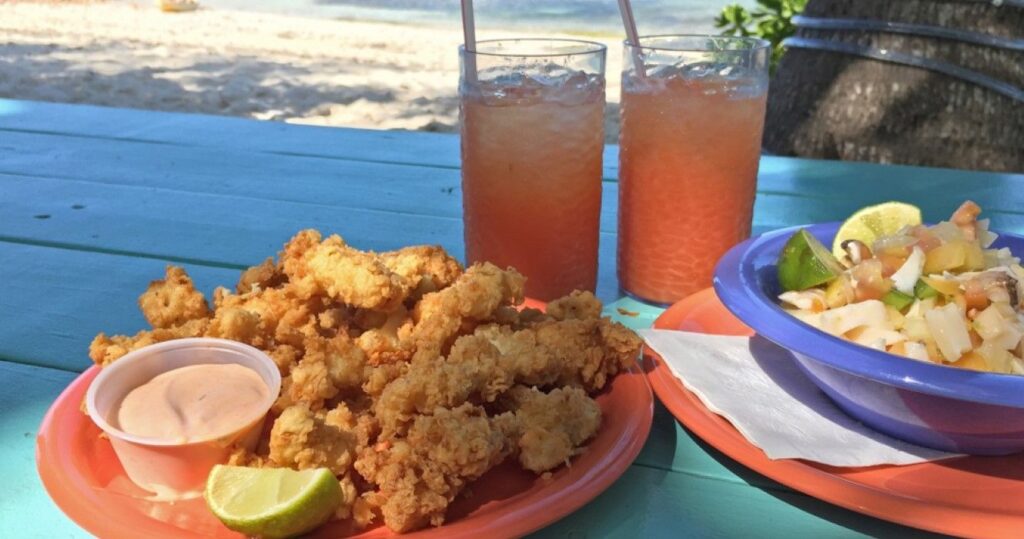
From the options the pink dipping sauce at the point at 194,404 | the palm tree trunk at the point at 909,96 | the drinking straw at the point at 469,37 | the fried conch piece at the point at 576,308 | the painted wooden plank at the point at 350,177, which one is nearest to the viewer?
the pink dipping sauce at the point at 194,404

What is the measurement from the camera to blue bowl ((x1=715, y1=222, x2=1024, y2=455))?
0.89 meters

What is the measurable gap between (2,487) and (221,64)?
833 centimetres

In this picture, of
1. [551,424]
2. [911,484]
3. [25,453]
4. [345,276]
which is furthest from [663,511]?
[25,453]

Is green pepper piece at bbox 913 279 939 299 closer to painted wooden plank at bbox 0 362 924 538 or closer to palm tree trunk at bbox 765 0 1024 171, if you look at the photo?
painted wooden plank at bbox 0 362 924 538

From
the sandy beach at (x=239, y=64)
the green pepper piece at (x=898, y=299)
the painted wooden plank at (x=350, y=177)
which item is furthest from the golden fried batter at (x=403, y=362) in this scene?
the sandy beach at (x=239, y=64)

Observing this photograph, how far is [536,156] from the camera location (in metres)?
1.40

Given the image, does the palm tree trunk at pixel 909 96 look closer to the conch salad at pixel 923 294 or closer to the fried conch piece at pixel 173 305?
the conch salad at pixel 923 294

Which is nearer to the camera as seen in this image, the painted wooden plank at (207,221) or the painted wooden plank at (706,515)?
the painted wooden plank at (706,515)

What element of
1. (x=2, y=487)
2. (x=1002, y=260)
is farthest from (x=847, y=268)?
(x=2, y=487)

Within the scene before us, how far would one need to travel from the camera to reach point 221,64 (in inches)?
344

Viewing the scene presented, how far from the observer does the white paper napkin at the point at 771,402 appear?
100 cm

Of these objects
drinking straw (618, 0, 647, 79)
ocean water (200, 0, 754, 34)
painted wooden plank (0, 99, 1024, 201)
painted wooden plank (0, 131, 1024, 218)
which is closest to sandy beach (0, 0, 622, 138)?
ocean water (200, 0, 754, 34)

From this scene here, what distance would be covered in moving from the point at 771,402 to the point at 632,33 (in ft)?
2.04

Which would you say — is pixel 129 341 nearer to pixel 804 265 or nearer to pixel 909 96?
pixel 804 265
